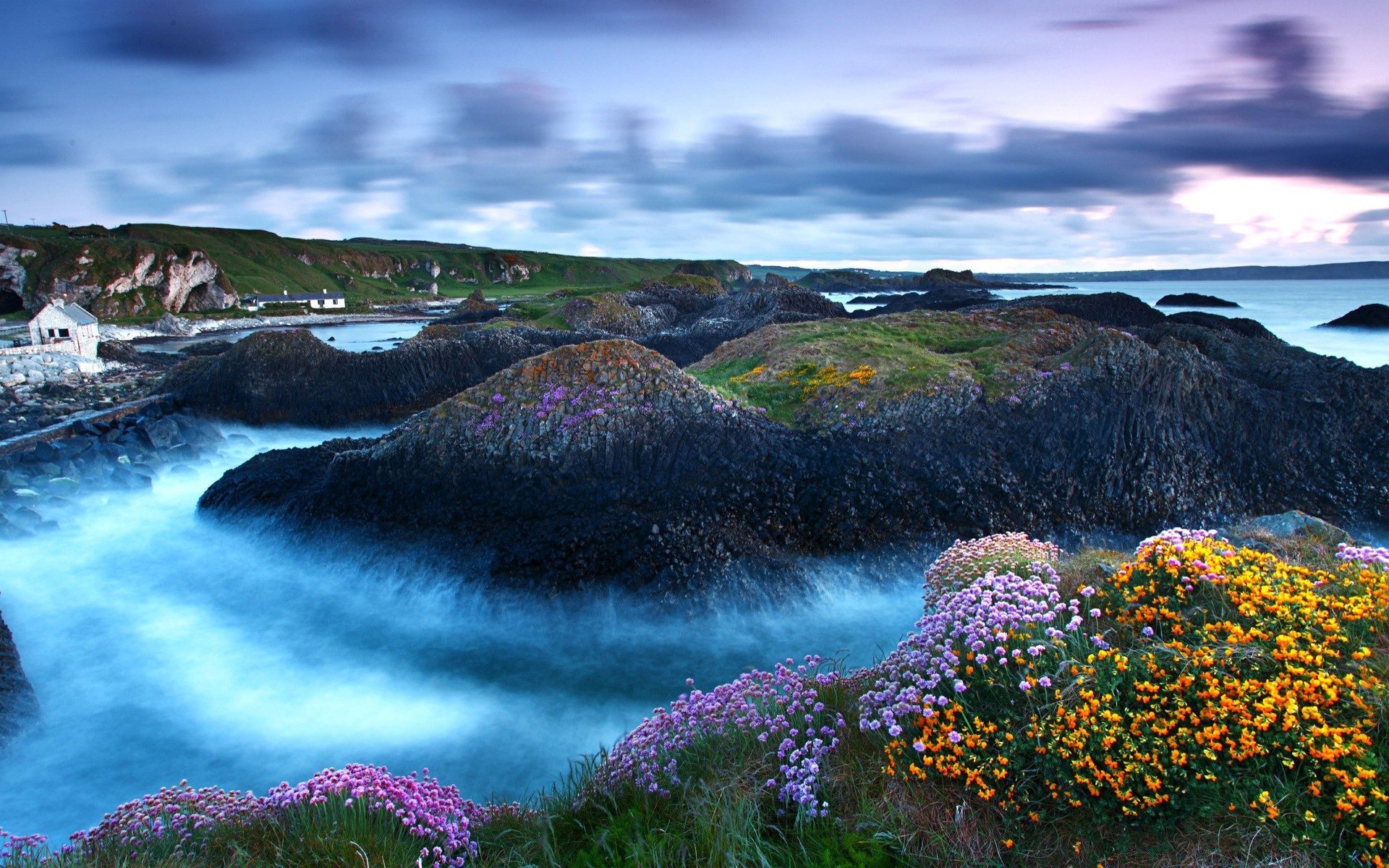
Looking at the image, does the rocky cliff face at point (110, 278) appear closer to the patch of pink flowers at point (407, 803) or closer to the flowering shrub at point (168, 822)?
the flowering shrub at point (168, 822)

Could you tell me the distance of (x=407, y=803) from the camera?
4996mm

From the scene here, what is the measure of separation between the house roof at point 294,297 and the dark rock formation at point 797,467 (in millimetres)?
106259

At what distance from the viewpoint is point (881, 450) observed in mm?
12617

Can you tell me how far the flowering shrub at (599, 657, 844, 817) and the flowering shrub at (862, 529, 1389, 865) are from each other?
1.66ft

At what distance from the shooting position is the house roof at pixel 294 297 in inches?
4235

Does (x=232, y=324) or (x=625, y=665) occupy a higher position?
(x=232, y=324)

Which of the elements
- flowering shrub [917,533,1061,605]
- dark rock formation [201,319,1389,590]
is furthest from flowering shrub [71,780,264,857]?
flowering shrub [917,533,1061,605]

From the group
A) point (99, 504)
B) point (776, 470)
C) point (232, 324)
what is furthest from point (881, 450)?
point (232, 324)

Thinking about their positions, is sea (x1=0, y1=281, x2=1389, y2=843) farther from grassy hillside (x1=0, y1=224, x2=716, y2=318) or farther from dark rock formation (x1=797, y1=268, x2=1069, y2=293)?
dark rock formation (x1=797, y1=268, x2=1069, y2=293)

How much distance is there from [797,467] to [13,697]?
34.8 feet

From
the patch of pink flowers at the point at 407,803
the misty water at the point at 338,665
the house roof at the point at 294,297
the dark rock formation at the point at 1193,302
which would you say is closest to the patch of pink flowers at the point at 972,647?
the patch of pink flowers at the point at 407,803

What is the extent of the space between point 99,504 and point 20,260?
84.4 meters

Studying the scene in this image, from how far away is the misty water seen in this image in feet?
27.3

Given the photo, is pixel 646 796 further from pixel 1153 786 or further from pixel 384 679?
pixel 384 679
